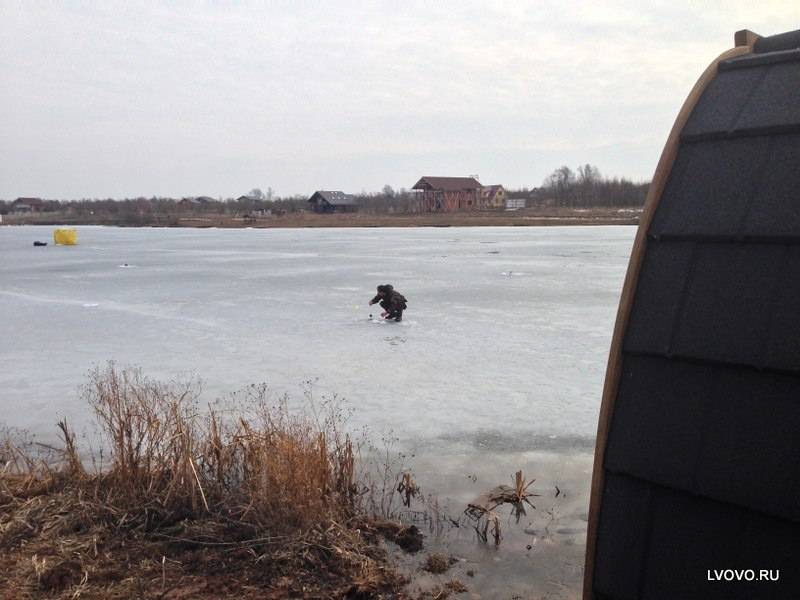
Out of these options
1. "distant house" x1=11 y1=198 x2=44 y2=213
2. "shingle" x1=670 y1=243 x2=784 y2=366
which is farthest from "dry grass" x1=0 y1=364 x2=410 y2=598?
"distant house" x1=11 y1=198 x2=44 y2=213

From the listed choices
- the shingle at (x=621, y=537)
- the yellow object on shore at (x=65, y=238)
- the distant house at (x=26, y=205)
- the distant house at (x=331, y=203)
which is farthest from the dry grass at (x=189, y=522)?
the distant house at (x=26, y=205)

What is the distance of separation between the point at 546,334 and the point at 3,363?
20.5ft

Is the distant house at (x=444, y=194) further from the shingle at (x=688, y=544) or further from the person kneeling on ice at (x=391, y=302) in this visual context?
the shingle at (x=688, y=544)

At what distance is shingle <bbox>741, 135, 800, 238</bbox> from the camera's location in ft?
4.61

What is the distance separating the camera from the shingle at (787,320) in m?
1.36

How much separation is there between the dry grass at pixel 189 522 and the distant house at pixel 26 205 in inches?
3916

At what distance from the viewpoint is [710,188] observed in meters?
1.53

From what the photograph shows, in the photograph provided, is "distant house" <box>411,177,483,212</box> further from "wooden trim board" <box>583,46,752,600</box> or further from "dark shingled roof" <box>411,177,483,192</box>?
"wooden trim board" <box>583,46,752,600</box>

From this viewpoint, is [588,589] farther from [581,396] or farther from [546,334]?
[546,334]

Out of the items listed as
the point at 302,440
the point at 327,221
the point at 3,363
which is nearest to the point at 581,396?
the point at 302,440

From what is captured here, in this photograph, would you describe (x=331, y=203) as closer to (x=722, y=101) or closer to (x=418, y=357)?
(x=418, y=357)

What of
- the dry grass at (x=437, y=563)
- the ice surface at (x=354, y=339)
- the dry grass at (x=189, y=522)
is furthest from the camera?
the ice surface at (x=354, y=339)

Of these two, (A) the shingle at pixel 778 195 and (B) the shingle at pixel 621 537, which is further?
(B) the shingle at pixel 621 537

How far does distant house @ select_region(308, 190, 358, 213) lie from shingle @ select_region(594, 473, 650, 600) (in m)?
72.5
